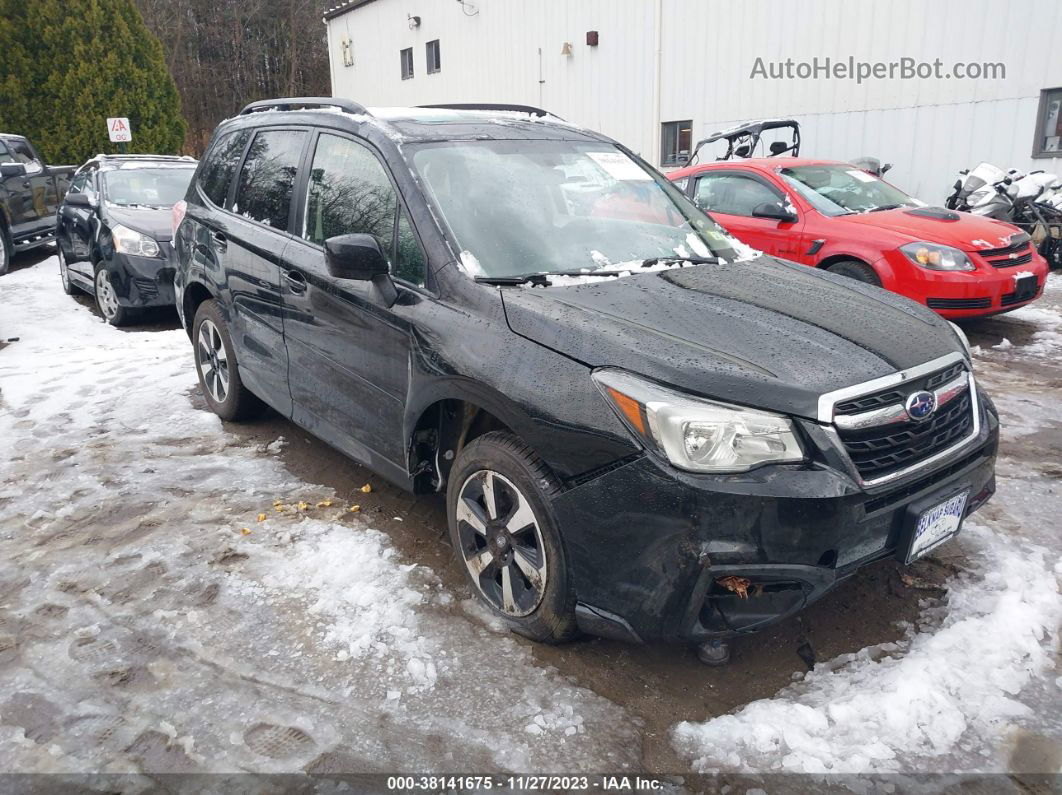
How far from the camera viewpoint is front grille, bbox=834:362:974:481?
240 centimetres

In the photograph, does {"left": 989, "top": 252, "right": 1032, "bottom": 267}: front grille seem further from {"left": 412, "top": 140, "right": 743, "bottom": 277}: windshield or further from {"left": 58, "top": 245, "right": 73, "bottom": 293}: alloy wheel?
{"left": 58, "top": 245, "right": 73, "bottom": 293}: alloy wheel

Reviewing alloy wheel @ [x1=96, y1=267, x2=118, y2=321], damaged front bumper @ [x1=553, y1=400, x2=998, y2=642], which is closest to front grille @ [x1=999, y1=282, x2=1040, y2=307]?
damaged front bumper @ [x1=553, y1=400, x2=998, y2=642]

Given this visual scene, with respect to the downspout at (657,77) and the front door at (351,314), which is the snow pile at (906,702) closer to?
the front door at (351,314)

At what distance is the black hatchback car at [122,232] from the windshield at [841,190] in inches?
240

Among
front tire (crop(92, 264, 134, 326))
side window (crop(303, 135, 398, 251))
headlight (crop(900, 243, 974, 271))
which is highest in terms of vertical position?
side window (crop(303, 135, 398, 251))

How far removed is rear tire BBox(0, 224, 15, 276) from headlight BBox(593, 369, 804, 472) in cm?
1097

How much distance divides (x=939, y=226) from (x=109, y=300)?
7889 millimetres

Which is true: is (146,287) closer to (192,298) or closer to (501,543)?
(192,298)

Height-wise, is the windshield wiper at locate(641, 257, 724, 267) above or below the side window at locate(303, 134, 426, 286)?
below

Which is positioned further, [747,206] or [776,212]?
[747,206]

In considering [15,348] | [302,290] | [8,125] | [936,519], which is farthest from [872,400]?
[8,125]

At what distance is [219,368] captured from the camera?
197 inches

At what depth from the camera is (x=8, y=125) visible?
18406mm

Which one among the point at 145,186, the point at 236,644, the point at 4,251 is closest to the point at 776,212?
the point at 236,644
